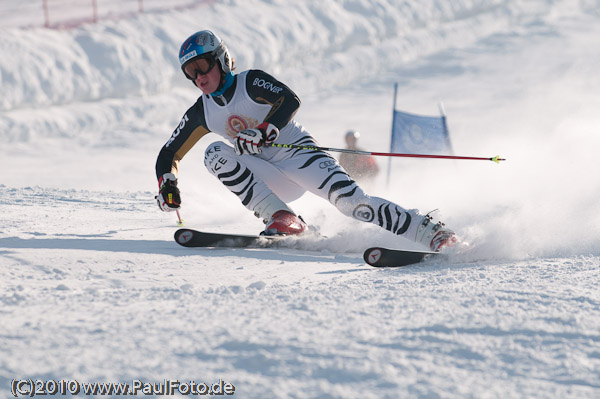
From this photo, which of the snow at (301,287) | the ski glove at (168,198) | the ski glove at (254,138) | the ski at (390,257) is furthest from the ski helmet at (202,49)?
the ski at (390,257)

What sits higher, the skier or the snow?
the skier

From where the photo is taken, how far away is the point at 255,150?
3879mm

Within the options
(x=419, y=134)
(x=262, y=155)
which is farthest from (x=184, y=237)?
(x=419, y=134)

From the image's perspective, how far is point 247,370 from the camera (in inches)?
72.8

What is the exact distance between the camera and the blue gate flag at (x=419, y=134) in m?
8.52

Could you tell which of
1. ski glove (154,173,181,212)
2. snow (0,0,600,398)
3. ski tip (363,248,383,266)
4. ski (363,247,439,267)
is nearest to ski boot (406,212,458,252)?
snow (0,0,600,398)

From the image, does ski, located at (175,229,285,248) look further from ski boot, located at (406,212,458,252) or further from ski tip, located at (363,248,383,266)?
ski tip, located at (363,248,383,266)

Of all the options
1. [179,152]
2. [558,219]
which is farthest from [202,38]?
[558,219]

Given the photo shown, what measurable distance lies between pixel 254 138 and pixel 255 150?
7 cm

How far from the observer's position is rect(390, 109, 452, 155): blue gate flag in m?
8.52

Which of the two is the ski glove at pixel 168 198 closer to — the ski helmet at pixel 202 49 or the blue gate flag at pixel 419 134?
the ski helmet at pixel 202 49

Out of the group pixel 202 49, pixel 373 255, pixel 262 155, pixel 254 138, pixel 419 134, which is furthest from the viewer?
pixel 419 134

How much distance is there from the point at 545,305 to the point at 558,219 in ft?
5.35

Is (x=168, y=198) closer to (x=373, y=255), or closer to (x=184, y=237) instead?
(x=184, y=237)
